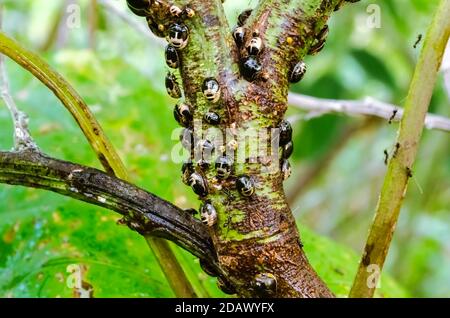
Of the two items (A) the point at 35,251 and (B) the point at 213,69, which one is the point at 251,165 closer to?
(B) the point at 213,69

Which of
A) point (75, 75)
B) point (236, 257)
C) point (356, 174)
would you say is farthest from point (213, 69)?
point (356, 174)

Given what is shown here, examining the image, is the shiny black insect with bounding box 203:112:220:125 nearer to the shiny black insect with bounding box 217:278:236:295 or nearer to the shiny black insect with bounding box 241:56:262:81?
the shiny black insect with bounding box 241:56:262:81

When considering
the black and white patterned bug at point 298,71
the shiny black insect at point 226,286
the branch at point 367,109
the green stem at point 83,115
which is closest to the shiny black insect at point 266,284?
the shiny black insect at point 226,286

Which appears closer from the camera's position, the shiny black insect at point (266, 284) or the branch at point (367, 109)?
the shiny black insect at point (266, 284)

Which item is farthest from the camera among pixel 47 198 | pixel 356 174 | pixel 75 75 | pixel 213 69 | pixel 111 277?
pixel 356 174

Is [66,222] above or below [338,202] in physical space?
below

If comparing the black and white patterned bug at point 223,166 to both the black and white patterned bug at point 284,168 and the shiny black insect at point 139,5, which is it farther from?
the shiny black insect at point 139,5
